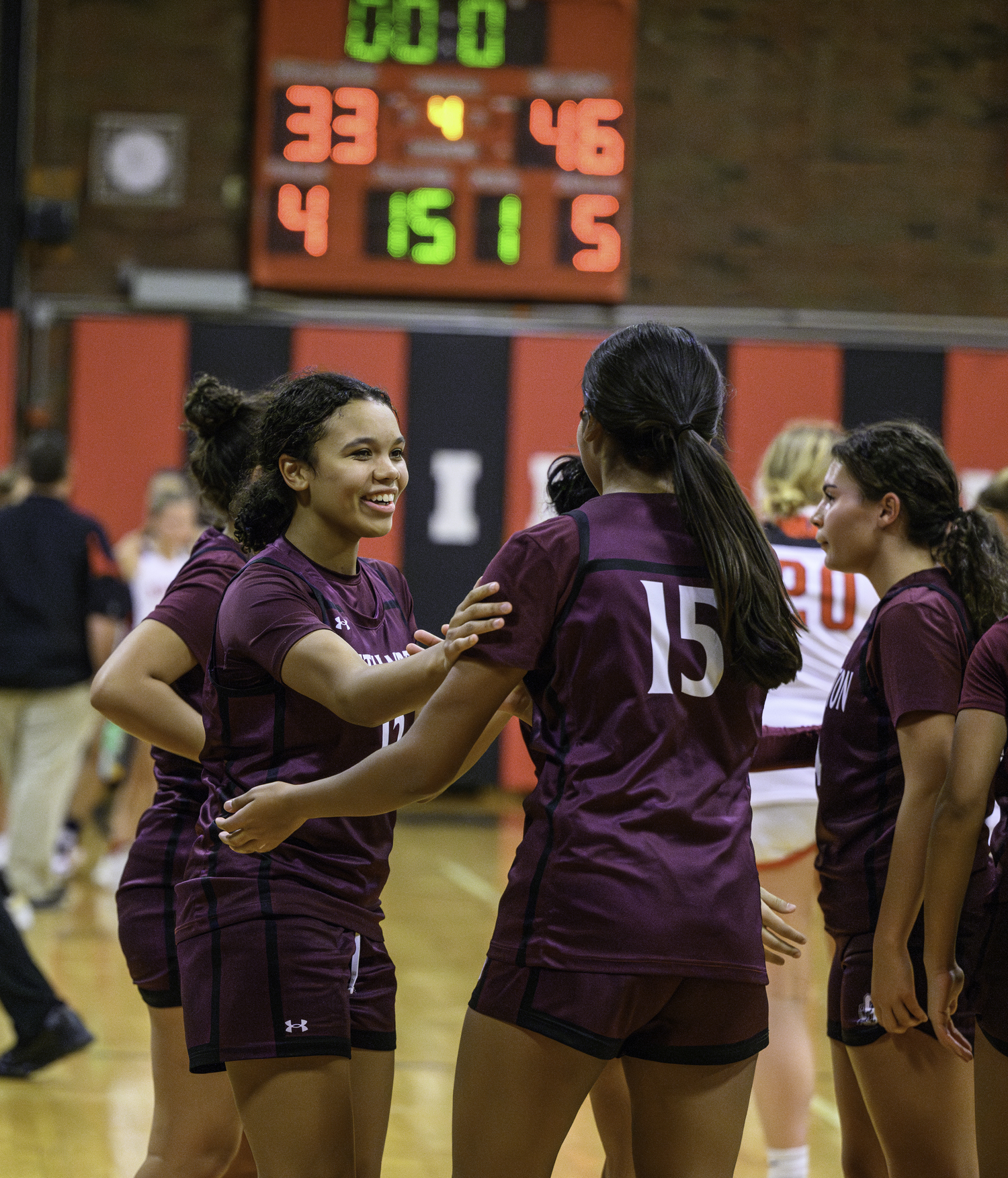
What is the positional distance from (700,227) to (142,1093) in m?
6.92

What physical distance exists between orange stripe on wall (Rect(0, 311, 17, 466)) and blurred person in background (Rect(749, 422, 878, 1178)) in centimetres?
657

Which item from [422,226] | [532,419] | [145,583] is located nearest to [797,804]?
[145,583]

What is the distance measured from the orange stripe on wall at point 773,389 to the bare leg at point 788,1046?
19.1 feet

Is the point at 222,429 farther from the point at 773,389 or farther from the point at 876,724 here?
the point at 773,389

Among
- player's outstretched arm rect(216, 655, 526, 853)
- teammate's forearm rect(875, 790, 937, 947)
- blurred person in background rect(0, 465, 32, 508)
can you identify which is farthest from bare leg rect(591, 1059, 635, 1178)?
blurred person in background rect(0, 465, 32, 508)

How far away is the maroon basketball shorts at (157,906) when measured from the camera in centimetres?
229

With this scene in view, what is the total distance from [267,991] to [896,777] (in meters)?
0.99

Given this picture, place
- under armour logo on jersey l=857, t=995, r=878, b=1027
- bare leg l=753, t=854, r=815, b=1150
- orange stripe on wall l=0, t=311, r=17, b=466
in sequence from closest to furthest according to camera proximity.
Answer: under armour logo on jersey l=857, t=995, r=878, b=1027
bare leg l=753, t=854, r=815, b=1150
orange stripe on wall l=0, t=311, r=17, b=466

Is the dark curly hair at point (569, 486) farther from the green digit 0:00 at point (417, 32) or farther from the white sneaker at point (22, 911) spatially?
the green digit 0:00 at point (417, 32)

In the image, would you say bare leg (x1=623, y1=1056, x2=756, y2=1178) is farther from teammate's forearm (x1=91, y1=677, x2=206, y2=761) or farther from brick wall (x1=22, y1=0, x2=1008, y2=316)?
brick wall (x1=22, y1=0, x2=1008, y2=316)

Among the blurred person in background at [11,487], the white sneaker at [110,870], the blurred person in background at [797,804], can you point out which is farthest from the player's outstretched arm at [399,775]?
the blurred person in background at [11,487]

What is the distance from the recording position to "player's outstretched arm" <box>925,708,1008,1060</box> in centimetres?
196

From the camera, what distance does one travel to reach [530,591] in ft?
5.40

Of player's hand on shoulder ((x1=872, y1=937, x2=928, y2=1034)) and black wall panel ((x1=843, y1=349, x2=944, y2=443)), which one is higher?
black wall panel ((x1=843, y1=349, x2=944, y2=443))
